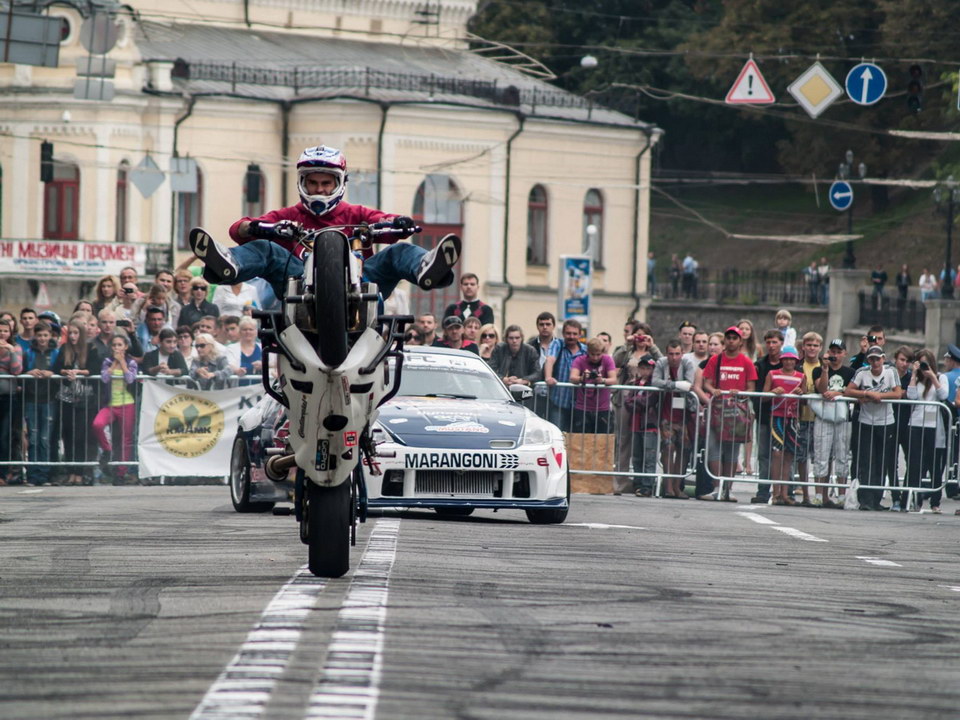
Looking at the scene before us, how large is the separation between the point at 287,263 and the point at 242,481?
618cm

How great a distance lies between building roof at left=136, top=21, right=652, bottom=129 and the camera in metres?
60.5

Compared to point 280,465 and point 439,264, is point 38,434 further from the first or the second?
point 439,264

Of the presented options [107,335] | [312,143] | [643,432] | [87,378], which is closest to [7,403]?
[87,378]

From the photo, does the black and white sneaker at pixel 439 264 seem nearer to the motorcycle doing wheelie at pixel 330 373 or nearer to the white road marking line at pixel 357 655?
the motorcycle doing wheelie at pixel 330 373

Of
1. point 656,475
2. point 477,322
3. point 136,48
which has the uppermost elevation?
point 136,48

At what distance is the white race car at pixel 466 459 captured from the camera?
48.2ft

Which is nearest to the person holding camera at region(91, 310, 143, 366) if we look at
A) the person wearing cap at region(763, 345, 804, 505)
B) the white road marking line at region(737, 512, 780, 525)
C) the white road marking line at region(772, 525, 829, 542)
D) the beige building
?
the person wearing cap at region(763, 345, 804, 505)

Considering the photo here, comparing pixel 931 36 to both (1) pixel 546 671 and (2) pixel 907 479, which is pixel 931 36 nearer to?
(2) pixel 907 479

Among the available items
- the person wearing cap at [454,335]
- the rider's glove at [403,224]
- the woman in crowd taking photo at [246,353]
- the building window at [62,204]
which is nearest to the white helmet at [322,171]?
the rider's glove at [403,224]

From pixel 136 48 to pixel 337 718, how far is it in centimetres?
5483

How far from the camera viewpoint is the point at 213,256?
384 inches

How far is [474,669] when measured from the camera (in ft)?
23.4

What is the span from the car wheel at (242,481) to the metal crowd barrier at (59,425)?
17.0 feet

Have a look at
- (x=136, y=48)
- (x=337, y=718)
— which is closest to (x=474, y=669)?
(x=337, y=718)
